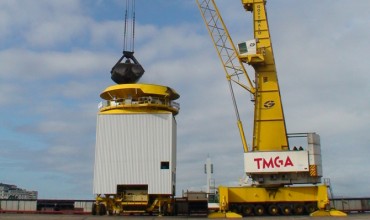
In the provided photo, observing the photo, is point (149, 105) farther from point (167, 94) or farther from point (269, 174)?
point (269, 174)

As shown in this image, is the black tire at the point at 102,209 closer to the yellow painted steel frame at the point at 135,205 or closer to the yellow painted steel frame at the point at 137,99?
the yellow painted steel frame at the point at 135,205

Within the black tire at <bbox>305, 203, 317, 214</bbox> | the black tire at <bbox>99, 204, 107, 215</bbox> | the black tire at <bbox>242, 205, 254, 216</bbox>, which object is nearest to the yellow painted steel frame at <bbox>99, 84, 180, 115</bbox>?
the black tire at <bbox>99, 204, 107, 215</bbox>

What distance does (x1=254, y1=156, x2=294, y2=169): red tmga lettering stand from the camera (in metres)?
42.1

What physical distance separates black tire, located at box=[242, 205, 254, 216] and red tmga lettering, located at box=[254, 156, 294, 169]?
13.6 feet

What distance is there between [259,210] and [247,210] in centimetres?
120

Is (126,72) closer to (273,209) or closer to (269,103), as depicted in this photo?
(269,103)

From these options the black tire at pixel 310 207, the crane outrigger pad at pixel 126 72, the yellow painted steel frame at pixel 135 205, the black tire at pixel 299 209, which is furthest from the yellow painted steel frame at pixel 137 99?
the black tire at pixel 310 207

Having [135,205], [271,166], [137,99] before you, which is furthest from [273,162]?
[137,99]

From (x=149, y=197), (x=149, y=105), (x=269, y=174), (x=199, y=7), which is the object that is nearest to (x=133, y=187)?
(x=149, y=197)

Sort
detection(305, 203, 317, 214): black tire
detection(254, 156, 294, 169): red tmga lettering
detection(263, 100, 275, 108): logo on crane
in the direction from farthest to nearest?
detection(263, 100, 275, 108): logo on crane
detection(254, 156, 294, 169): red tmga lettering
detection(305, 203, 317, 214): black tire

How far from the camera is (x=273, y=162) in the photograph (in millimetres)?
42250

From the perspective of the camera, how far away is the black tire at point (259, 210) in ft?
135

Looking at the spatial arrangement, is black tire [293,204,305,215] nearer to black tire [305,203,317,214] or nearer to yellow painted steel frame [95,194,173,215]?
black tire [305,203,317,214]

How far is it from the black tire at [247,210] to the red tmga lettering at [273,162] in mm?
4155
